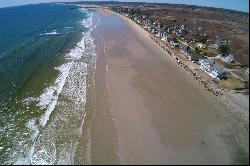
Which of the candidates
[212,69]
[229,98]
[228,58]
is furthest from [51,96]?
[228,58]

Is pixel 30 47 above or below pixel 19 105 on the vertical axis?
above

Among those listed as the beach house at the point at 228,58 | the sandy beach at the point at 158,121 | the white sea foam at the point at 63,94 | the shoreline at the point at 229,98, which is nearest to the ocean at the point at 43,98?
the white sea foam at the point at 63,94

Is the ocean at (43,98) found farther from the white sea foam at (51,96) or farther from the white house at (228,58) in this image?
the white house at (228,58)

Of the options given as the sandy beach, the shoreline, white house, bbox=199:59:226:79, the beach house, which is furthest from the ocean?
the beach house

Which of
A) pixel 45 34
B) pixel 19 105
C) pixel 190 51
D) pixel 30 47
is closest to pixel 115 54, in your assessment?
pixel 190 51

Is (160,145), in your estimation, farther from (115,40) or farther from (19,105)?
(115,40)

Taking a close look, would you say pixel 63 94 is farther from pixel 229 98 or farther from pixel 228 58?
pixel 228 58
